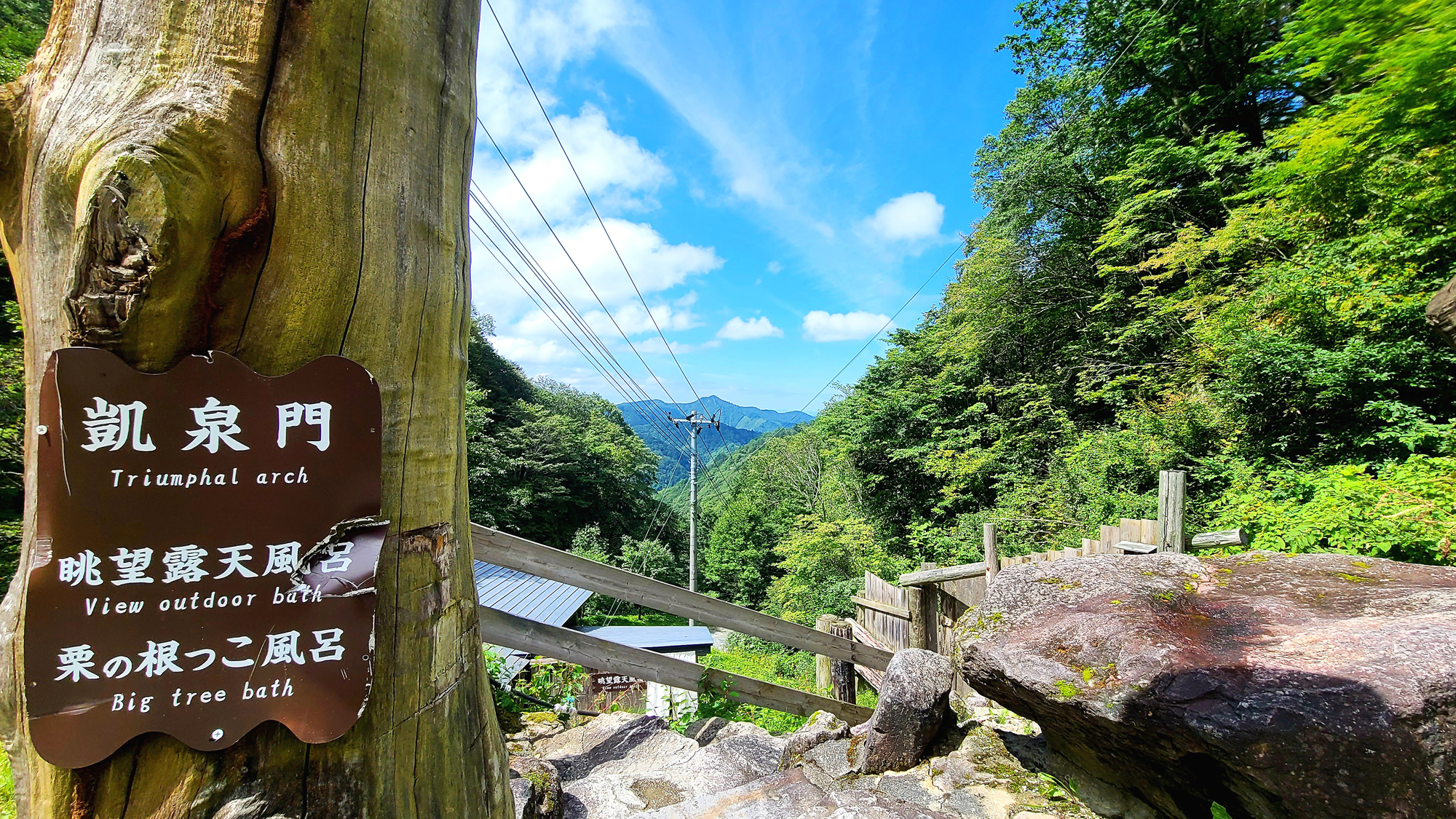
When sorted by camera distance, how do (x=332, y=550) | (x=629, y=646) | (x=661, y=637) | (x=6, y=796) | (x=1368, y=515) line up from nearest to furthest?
(x=332, y=550) → (x=6, y=796) → (x=629, y=646) → (x=1368, y=515) → (x=661, y=637)

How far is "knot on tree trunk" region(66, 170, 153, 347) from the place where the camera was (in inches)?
33.5

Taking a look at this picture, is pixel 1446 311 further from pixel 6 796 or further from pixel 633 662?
pixel 6 796

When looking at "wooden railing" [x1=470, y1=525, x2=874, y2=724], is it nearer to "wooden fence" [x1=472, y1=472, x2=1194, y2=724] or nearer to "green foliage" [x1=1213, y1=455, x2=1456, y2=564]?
"wooden fence" [x1=472, y1=472, x2=1194, y2=724]

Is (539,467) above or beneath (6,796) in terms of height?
beneath

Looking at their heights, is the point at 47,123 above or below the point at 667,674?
above

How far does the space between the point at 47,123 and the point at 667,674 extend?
3.21m

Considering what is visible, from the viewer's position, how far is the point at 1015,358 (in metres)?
14.3

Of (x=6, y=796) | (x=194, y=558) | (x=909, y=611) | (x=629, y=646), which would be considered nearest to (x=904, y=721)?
(x=629, y=646)

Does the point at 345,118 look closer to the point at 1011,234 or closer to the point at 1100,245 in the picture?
the point at 1100,245

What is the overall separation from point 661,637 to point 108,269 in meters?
12.3

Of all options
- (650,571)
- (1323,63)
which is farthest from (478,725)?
(650,571)

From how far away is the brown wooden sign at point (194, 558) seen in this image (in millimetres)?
897

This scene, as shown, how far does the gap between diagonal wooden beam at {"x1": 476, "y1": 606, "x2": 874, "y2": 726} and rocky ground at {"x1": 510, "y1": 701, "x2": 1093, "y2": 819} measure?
0.22 m

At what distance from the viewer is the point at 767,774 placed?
3186 millimetres
